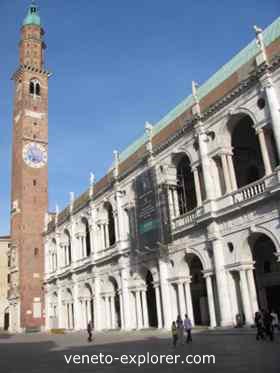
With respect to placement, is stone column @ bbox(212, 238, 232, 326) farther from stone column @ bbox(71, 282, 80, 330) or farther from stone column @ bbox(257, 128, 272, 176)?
stone column @ bbox(71, 282, 80, 330)

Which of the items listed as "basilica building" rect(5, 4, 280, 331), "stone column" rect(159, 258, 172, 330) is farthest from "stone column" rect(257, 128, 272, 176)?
"stone column" rect(159, 258, 172, 330)

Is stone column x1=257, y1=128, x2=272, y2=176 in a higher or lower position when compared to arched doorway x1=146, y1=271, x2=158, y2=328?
higher

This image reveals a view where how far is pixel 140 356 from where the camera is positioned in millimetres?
14719

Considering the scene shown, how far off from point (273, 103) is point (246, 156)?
739 cm

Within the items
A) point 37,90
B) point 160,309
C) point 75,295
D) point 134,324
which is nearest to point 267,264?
point 160,309

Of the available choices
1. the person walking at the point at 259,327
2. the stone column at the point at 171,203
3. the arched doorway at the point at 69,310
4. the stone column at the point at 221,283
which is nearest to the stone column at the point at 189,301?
the stone column at the point at 221,283

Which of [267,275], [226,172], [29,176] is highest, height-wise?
[29,176]

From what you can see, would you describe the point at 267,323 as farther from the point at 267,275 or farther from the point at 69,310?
the point at 69,310

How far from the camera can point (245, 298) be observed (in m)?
22.2

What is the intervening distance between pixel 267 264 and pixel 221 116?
31.5 feet

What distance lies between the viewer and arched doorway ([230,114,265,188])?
28047 mm

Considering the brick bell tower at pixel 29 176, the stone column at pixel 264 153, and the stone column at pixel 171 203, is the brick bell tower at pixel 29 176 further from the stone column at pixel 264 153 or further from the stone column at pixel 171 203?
the stone column at pixel 264 153

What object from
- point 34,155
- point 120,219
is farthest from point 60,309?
point 34,155

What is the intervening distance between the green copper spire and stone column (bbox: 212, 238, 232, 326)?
4855 cm
